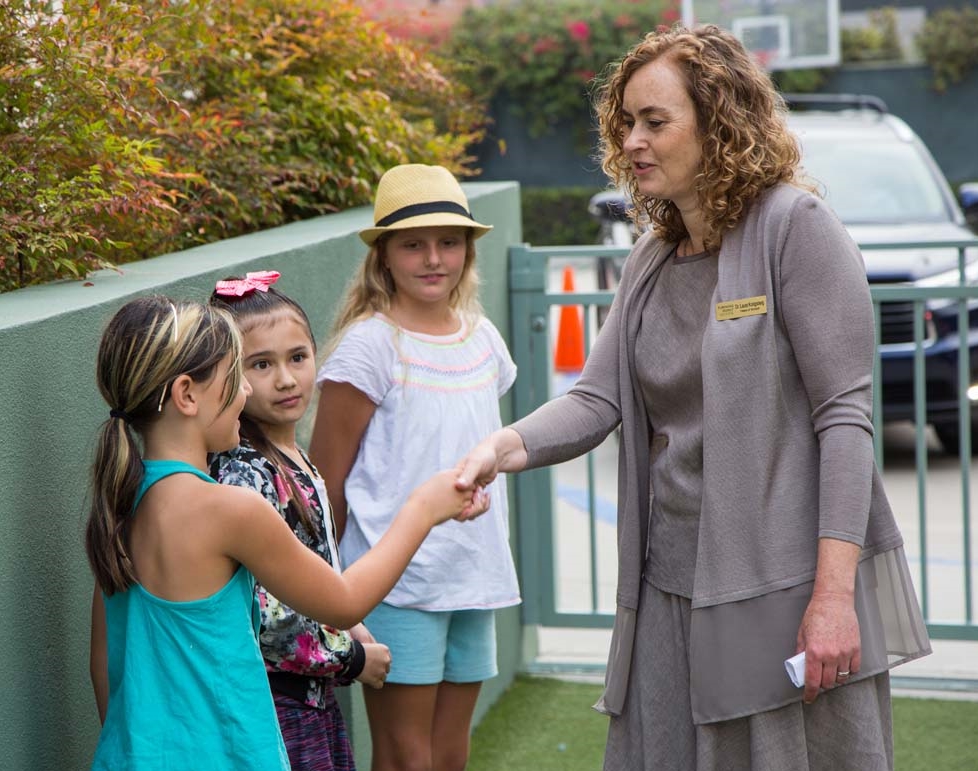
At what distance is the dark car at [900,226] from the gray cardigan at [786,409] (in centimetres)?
483

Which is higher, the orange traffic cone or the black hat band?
the black hat band

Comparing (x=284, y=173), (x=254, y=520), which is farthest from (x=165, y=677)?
(x=284, y=173)

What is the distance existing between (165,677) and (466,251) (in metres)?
1.68

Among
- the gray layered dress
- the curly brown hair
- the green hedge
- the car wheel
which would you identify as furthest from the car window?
the green hedge

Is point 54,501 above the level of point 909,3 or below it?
below

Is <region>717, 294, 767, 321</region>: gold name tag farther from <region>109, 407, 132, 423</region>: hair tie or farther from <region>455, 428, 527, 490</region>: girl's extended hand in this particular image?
<region>109, 407, 132, 423</region>: hair tie

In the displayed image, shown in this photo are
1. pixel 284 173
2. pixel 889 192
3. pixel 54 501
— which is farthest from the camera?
pixel 889 192

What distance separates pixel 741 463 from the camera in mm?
2613

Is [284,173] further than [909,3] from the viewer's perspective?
No

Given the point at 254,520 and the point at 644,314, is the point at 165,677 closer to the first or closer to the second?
the point at 254,520

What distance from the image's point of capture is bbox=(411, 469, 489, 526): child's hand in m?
2.74

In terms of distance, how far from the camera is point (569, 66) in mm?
24922

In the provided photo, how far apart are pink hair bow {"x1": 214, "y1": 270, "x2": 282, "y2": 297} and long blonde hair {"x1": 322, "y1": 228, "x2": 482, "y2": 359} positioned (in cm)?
59

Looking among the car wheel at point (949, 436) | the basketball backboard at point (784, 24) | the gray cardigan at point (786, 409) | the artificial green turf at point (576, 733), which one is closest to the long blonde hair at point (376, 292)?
the gray cardigan at point (786, 409)
